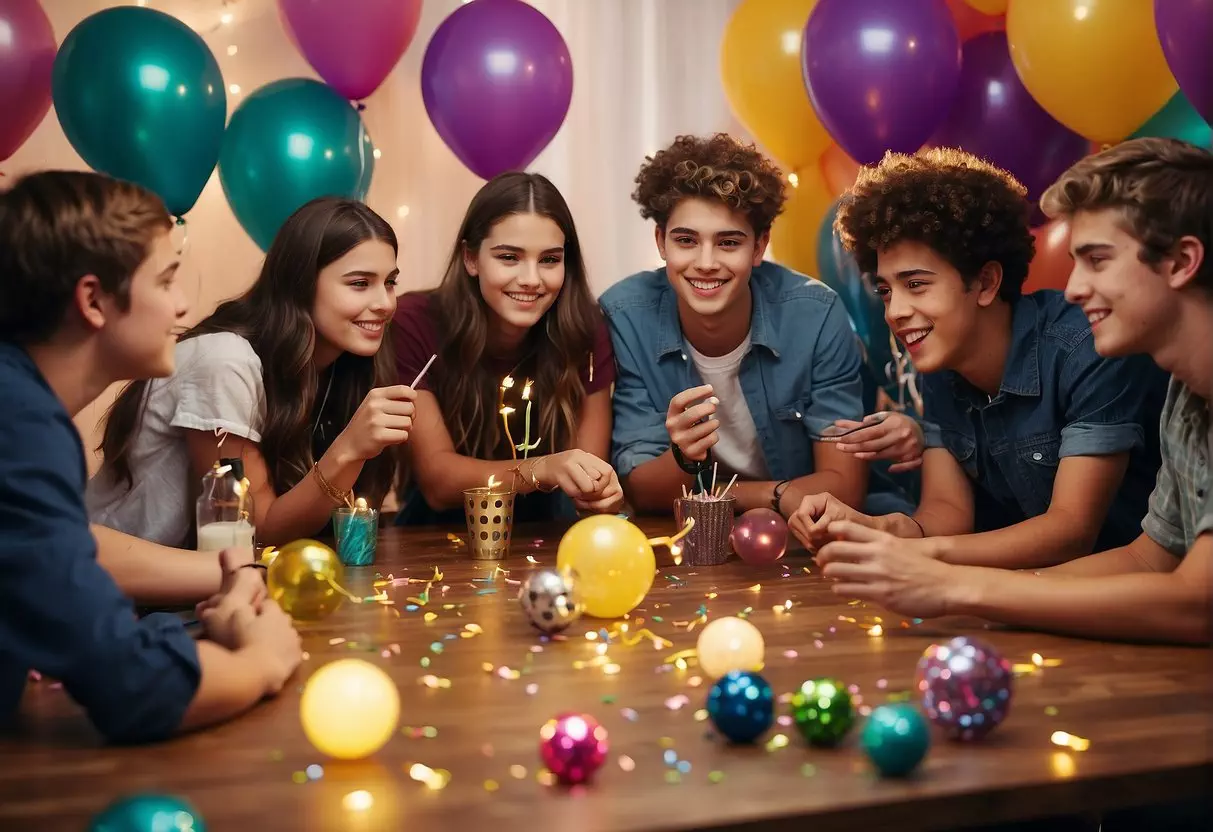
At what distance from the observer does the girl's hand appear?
2209 millimetres

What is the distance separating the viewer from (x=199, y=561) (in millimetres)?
1857

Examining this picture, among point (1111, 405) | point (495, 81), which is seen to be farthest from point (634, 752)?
point (495, 81)

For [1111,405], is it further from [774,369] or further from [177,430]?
[177,430]

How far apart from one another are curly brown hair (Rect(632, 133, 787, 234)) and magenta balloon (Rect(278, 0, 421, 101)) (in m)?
0.96

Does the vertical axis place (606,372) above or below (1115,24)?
below

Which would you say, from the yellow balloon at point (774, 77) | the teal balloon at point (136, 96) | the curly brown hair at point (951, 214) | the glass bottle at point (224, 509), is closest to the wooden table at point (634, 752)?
the glass bottle at point (224, 509)

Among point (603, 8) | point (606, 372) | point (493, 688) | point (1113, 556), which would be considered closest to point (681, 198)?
point (606, 372)

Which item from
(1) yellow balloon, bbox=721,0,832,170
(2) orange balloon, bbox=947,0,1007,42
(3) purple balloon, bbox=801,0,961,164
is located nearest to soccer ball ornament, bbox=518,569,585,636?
(3) purple balloon, bbox=801,0,961,164

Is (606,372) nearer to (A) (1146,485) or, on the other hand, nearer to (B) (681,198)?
(B) (681,198)

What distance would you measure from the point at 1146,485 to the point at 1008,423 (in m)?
0.30

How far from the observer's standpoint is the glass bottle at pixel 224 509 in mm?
1877

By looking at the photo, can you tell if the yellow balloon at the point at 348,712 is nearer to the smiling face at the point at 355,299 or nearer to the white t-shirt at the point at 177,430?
the white t-shirt at the point at 177,430

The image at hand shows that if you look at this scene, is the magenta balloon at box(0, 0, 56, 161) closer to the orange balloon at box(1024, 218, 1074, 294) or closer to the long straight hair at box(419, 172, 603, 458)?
the long straight hair at box(419, 172, 603, 458)

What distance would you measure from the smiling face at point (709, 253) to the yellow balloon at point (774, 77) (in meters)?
0.87
